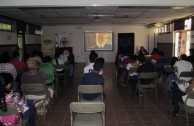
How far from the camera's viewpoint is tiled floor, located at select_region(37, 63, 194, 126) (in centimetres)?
399

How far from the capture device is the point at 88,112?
2648 mm

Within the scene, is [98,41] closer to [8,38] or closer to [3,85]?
[8,38]

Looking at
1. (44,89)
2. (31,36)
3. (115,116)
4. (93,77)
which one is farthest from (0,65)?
(31,36)

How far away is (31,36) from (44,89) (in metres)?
8.28

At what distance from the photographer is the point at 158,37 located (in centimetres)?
1338

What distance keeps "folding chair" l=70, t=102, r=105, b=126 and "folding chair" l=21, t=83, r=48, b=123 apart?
0.99 meters

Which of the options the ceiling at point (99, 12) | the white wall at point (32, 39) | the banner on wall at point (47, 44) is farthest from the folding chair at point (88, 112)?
the banner on wall at point (47, 44)

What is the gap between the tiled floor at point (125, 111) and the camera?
3.99 metres

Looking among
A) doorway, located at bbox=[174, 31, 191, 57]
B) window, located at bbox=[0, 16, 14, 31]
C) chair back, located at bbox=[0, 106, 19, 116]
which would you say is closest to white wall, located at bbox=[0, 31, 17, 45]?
window, located at bbox=[0, 16, 14, 31]

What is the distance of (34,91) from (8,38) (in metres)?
5.08

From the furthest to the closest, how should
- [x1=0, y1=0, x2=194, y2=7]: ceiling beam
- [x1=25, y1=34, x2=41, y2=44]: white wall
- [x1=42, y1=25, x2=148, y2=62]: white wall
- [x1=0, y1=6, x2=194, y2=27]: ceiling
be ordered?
[x1=42, y1=25, x2=148, y2=62]: white wall → [x1=25, y1=34, x2=41, y2=44]: white wall → [x1=0, y1=6, x2=194, y2=27]: ceiling → [x1=0, y1=0, x2=194, y2=7]: ceiling beam

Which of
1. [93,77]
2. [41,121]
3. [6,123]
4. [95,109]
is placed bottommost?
[41,121]

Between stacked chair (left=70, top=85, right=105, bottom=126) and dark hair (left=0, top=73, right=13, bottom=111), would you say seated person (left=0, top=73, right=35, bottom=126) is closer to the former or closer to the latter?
dark hair (left=0, top=73, right=13, bottom=111)

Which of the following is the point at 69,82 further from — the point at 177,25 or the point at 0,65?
the point at 177,25
